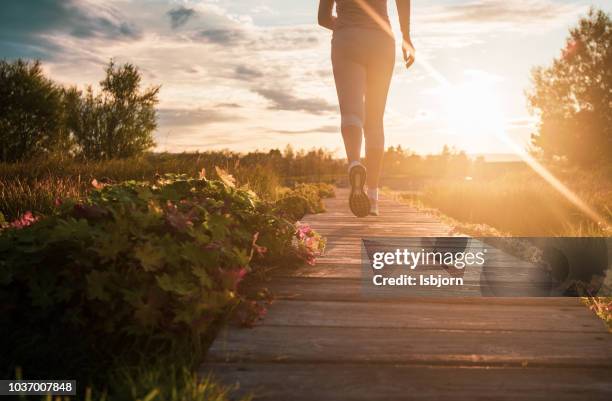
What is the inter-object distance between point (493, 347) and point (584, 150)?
102 ft

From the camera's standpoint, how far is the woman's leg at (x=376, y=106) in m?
4.09

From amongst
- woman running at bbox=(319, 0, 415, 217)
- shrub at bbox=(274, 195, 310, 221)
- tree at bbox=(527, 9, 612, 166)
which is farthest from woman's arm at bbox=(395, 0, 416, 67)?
tree at bbox=(527, 9, 612, 166)

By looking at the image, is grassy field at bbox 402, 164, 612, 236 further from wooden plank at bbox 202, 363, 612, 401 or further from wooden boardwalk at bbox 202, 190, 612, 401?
wooden plank at bbox 202, 363, 612, 401

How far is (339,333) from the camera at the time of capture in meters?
1.69

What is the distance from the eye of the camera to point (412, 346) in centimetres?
158

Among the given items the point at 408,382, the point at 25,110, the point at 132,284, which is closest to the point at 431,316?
the point at 408,382

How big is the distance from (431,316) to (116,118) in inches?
1279

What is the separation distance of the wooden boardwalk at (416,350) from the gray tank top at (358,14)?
2.62m

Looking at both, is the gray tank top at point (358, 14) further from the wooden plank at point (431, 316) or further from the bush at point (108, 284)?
the wooden plank at point (431, 316)

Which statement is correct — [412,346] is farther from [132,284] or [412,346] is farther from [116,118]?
[116,118]

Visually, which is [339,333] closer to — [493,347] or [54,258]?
[493,347]

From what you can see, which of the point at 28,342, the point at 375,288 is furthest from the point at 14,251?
the point at 375,288

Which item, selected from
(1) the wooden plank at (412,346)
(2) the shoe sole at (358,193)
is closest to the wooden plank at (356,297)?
(1) the wooden plank at (412,346)

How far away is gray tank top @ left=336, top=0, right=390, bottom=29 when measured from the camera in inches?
154
